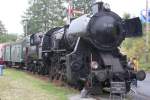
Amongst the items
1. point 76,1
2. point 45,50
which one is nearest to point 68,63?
point 45,50

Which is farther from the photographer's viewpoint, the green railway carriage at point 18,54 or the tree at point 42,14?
the tree at point 42,14

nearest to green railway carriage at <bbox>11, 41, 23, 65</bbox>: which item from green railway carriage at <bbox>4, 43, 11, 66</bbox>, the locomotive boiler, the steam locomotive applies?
green railway carriage at <bbox>4, 43, 11, 66</bbox>

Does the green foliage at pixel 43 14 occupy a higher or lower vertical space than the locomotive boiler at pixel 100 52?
higher

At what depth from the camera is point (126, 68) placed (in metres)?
17.9

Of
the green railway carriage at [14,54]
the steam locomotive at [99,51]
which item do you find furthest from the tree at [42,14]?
the steam locomotive at [99,51]

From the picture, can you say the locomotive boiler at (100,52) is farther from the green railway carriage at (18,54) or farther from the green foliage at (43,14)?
the green foliage at (43,14)

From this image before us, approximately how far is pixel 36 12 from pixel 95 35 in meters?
70.1

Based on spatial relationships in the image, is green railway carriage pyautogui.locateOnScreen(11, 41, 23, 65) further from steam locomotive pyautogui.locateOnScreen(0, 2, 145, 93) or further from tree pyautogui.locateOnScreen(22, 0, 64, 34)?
tree pyautogui.locateOnScreen(22, 0, 64, 34)

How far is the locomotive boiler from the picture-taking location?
17.4 metres

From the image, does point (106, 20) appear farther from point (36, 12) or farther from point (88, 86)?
point (36, 12)

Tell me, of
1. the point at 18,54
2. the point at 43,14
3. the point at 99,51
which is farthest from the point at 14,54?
the point at 43,14

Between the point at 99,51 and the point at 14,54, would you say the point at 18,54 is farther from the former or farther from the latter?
the point at 99,51

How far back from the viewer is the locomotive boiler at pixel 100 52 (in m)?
17.4

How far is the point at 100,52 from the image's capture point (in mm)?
18156
